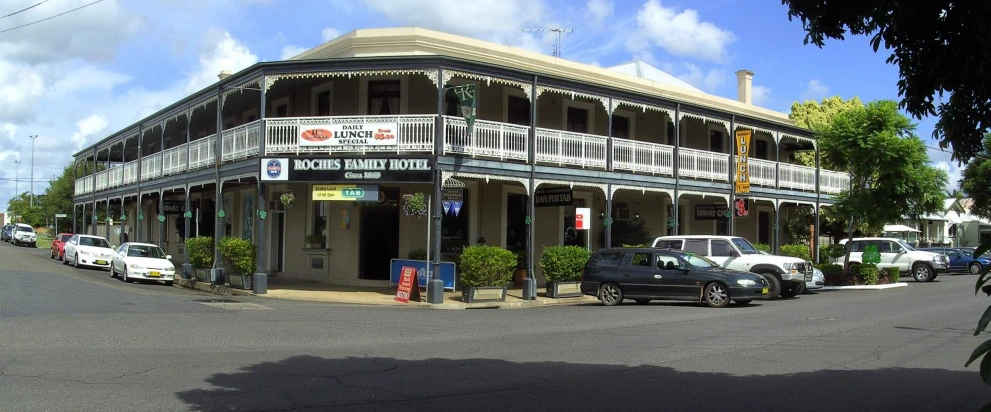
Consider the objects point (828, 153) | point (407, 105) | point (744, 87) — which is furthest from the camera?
point (744, 87)

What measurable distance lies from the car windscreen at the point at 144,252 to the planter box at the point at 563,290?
12.7 metres

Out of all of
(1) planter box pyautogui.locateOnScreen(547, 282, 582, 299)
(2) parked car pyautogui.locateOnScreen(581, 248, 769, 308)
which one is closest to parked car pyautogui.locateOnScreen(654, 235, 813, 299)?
(2) parked car pyautogui.locateOnScreen(581, 248, 769, 308)

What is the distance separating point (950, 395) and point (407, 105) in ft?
53.2

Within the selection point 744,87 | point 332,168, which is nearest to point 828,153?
point 744,87

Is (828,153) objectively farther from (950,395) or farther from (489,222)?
(950,395)

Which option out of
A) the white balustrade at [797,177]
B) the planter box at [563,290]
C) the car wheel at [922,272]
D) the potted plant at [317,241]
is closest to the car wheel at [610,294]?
the planter box at [563,290]

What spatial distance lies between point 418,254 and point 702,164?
33.5 ft

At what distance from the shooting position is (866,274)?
2586cm

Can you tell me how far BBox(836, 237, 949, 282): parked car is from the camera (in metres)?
28.6

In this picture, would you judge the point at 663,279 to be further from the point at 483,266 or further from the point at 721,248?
the point at 483,266

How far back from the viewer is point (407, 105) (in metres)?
21.6

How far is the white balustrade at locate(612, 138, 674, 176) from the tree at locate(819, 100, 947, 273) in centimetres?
561

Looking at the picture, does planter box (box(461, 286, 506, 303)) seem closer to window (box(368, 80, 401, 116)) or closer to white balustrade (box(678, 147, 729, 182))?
window (box(368, 80, 401, 116))

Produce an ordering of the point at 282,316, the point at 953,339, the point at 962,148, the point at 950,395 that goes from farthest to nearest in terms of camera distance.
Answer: the point at 282,316
the point at 953,339
the point at 950,395
the point at 962,148
